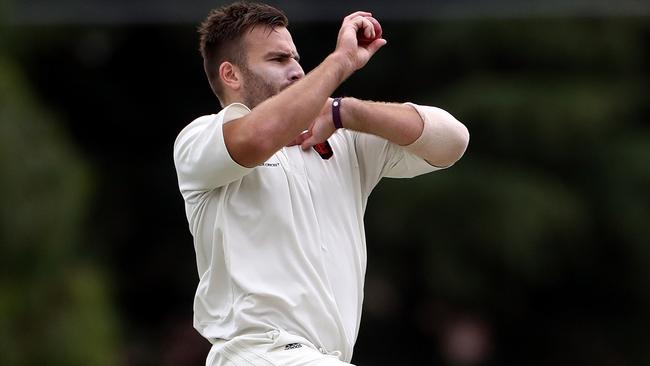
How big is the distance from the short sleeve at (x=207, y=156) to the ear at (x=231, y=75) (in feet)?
0.86

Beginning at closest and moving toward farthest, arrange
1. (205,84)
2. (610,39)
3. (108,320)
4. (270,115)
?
(270,115), (108,320), (610,39), (205,84)

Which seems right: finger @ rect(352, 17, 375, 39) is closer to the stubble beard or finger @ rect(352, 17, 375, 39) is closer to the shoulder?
the stubble beard

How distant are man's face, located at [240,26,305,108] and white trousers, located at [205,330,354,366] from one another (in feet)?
3.35

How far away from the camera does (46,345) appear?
55.9ft

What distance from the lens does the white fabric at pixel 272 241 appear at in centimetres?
648

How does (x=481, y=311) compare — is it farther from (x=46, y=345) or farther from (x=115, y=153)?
(x=46, y=345)

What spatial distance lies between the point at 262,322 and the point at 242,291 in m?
0.15

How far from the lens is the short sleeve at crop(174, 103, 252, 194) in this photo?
646 cm

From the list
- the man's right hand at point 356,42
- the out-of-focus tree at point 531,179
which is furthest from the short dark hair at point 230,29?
the out-of-focus tree at point 531,179

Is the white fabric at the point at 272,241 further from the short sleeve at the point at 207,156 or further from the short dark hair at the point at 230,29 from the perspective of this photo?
the short dark hair at the point at 230,29

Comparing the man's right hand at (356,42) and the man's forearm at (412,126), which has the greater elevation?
the man's right hand at (356,42)

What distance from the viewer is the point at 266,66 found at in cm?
685

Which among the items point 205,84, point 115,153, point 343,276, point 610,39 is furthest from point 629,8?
point 343,276

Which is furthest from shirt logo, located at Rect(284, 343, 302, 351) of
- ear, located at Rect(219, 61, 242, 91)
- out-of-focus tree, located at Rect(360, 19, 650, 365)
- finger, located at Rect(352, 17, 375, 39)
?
out-of-focus tree, located at Rect(360, 19, 650, 365)
